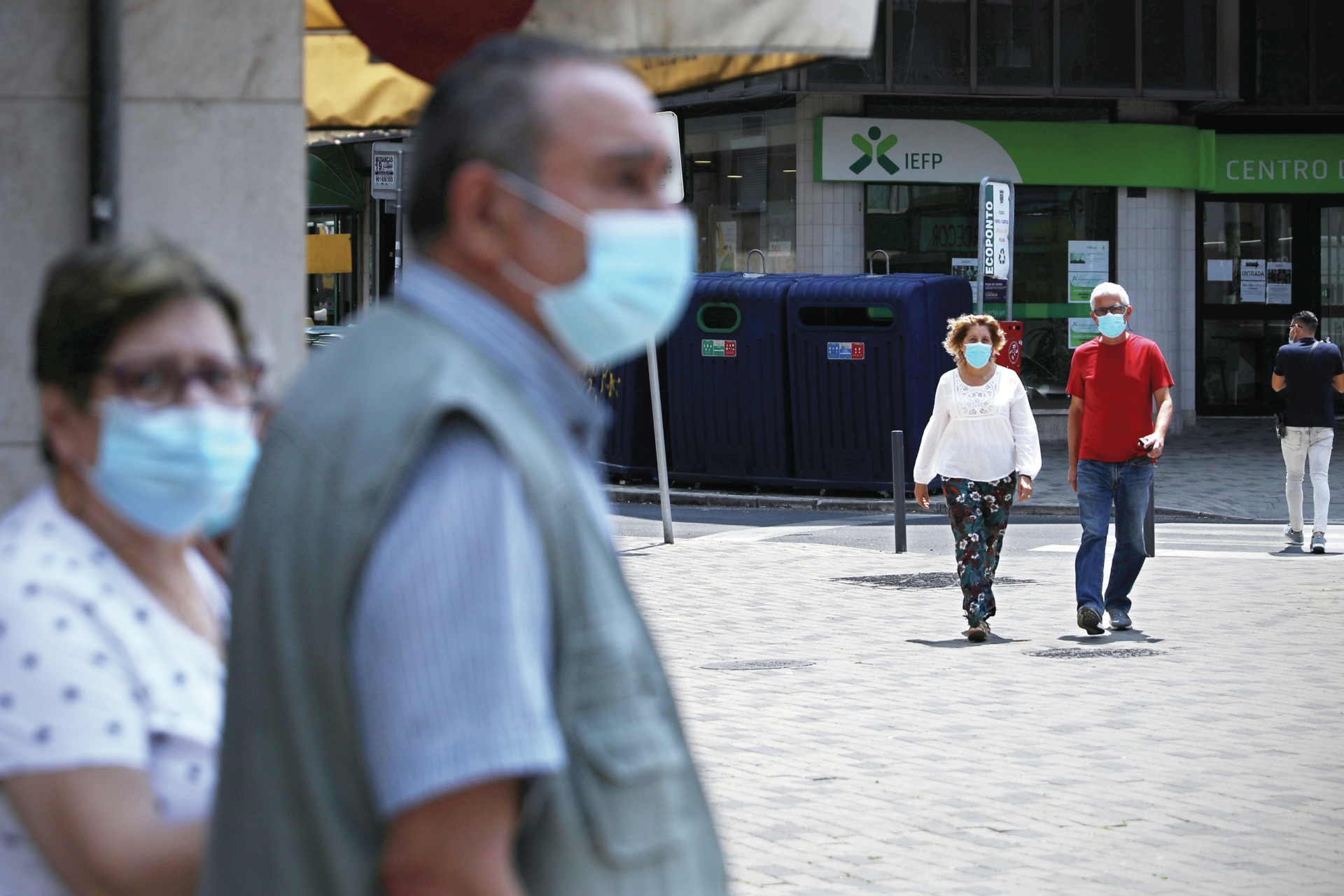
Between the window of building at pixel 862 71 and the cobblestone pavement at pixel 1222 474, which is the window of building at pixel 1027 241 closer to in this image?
the cobblestone pavement at pixel 1222 474

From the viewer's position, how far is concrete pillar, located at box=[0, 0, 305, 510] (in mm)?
3945

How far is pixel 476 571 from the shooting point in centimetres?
142

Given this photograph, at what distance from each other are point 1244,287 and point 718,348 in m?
11.8

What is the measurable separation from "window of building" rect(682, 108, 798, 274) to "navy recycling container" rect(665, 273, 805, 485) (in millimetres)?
5581

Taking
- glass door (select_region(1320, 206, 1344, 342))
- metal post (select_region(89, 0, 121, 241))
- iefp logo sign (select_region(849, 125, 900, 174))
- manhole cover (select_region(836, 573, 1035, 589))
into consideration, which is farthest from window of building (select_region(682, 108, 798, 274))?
metal post (select_region(89, 0, 121, 241))

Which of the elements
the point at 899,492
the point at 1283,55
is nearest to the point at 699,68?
the point at 899,492

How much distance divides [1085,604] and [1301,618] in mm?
1512

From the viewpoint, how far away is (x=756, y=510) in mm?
17516

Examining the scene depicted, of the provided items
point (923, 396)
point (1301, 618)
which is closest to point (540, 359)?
point (1301, 618)

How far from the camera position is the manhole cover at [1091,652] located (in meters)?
8.98

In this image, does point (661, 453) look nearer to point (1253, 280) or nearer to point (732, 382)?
point (732, 382)

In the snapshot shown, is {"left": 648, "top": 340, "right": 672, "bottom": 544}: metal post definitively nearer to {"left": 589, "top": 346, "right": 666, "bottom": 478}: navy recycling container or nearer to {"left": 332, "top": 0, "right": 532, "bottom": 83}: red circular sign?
{"left": 589, "top": 346, "right": 666, "bottom": 478}: navy recycling container

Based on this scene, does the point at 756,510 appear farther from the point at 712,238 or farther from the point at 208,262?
the point at 208,262

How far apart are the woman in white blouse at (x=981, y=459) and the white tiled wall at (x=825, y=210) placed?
1364 centimetres
